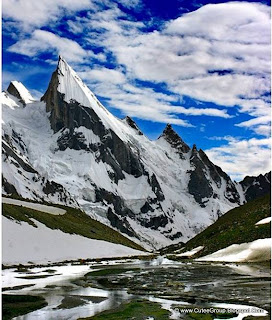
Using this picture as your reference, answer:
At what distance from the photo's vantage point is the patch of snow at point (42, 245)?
7219cm

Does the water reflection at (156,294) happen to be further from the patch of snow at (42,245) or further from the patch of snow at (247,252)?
the patch of snow at (42,245)

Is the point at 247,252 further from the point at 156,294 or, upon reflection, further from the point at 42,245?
the point at 42,245

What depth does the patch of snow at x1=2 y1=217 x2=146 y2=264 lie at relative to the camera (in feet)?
237

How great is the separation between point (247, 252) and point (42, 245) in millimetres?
43285

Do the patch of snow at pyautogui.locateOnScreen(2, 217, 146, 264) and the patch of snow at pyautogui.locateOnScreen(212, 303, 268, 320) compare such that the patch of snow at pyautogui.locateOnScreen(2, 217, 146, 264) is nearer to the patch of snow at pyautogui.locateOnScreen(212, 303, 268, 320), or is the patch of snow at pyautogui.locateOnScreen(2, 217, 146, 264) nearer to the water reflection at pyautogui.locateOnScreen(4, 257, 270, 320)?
the water reflection at pyautogui.locateOnScreen(4, 257, 270, 320)

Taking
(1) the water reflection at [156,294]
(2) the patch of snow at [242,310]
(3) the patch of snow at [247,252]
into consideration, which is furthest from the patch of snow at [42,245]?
(2) the patch of snow at [242,310]

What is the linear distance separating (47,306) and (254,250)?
36.0 m

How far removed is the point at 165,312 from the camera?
69.3 ft

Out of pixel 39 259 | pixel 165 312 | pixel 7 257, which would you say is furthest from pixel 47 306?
pixel 39 259

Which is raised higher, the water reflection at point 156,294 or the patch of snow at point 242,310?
the patch of snow at point 242,310

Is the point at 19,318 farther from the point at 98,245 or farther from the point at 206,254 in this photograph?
the point at 98,245

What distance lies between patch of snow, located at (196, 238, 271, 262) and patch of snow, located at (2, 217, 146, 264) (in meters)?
30.8

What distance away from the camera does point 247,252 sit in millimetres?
55375

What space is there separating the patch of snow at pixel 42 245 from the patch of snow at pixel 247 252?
30800 mm
